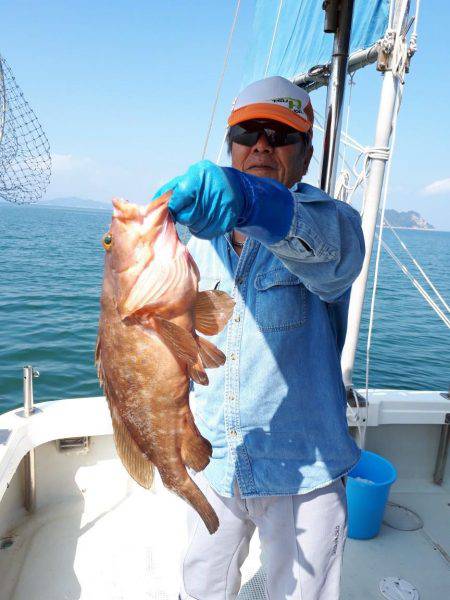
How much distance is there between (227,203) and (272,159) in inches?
37.5

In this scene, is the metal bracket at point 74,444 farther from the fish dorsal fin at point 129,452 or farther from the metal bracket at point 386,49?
the metal bracket at point 386,49

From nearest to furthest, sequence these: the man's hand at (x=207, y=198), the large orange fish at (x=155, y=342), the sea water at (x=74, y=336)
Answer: the man's hand at (x=207, y=198)
the large orange fish at (x=155, y=342)
the sea water at (x=74, y=336)

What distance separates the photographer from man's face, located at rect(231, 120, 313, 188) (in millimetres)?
2244

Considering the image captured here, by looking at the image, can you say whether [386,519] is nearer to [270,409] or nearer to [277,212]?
[270,409]

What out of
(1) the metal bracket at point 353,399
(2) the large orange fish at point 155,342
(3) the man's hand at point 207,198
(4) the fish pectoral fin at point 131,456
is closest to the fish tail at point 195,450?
(2) the large orange fish at point 155,342

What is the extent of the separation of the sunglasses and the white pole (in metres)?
1.54

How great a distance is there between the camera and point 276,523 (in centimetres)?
212

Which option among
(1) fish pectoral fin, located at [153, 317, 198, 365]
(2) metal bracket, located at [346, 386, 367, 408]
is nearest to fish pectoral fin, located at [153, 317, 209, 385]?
(1) fish pectoral fin, located at [153, 317, 198, 365]

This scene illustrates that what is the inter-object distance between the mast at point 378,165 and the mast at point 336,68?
0.44m

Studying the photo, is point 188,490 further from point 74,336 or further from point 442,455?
point 74,336

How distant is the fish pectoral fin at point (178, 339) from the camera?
1.60 metres

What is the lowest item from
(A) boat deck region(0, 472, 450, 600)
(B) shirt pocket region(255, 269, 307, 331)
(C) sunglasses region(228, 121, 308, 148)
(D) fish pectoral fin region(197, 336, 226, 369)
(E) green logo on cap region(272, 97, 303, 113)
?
(A) boat deck region(0, 472, 450, 600)

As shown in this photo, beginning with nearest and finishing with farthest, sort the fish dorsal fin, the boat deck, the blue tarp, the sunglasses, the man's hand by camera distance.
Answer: the man's hand, the fish dorsal fin, the sunglasses, the boat deck, the blue tarp

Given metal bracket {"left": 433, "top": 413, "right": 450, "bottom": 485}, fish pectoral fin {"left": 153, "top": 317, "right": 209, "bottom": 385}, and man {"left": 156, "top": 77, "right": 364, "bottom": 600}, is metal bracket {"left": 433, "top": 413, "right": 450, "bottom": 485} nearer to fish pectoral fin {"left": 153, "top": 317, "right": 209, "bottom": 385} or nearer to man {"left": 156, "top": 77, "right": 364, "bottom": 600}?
man {"left": 156, "top": 77, "right": 364, "bottom": 600}
